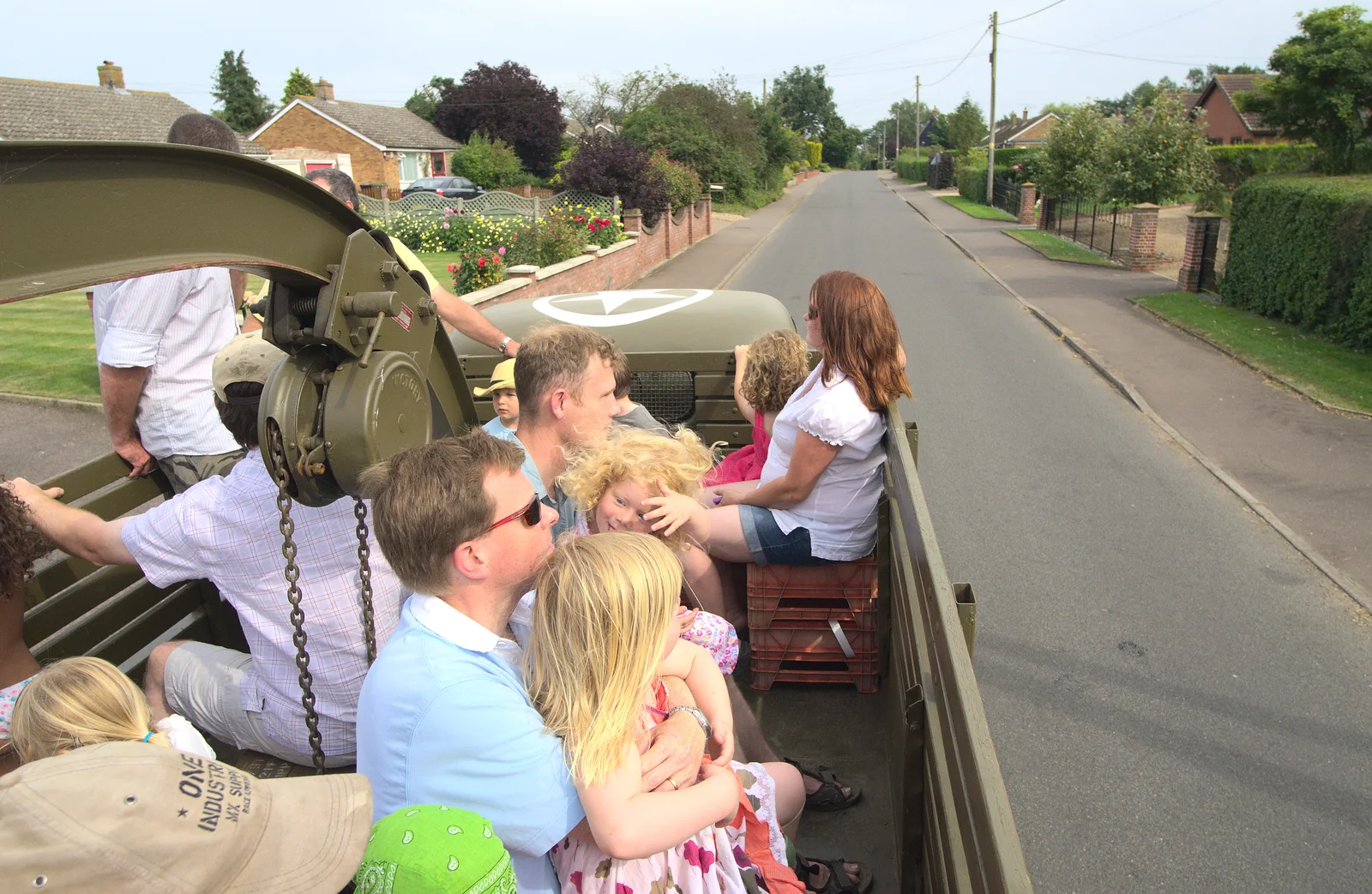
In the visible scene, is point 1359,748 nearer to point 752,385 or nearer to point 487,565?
point 752,385

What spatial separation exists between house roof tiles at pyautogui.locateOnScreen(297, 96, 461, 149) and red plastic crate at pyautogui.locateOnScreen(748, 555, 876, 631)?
2180 inches

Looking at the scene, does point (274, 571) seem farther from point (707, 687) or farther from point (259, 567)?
point (707, 687)

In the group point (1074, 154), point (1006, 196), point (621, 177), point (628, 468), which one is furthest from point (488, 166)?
point (628, 468)

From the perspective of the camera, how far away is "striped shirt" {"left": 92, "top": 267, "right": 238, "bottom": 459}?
3.37 metres

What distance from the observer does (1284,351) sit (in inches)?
473

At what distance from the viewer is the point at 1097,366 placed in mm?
11867

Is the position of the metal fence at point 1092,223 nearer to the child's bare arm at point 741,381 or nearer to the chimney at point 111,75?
the child's bare arm at point 741,381

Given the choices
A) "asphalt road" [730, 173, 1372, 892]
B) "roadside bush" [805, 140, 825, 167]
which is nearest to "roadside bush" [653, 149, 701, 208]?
"asphalt road" [730, 173, 1372, 892]

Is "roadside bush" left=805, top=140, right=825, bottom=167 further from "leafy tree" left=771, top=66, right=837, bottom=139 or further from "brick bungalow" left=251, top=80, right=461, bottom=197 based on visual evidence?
"brick bungalow" left=251, top=80, right=461, bottom=197

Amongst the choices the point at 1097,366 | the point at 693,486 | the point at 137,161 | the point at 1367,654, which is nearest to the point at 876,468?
the point at 693,486

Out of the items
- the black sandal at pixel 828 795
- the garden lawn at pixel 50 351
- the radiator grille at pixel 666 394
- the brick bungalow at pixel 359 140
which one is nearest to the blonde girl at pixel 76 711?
the black sandal at pixel 828 795

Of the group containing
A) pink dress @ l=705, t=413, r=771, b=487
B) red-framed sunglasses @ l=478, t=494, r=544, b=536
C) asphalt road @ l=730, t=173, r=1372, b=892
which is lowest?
asphalt road @ l=730, t=173, r=1372, b=892

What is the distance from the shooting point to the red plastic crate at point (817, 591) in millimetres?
3648

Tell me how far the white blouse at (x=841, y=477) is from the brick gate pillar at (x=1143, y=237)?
61.5 feet
